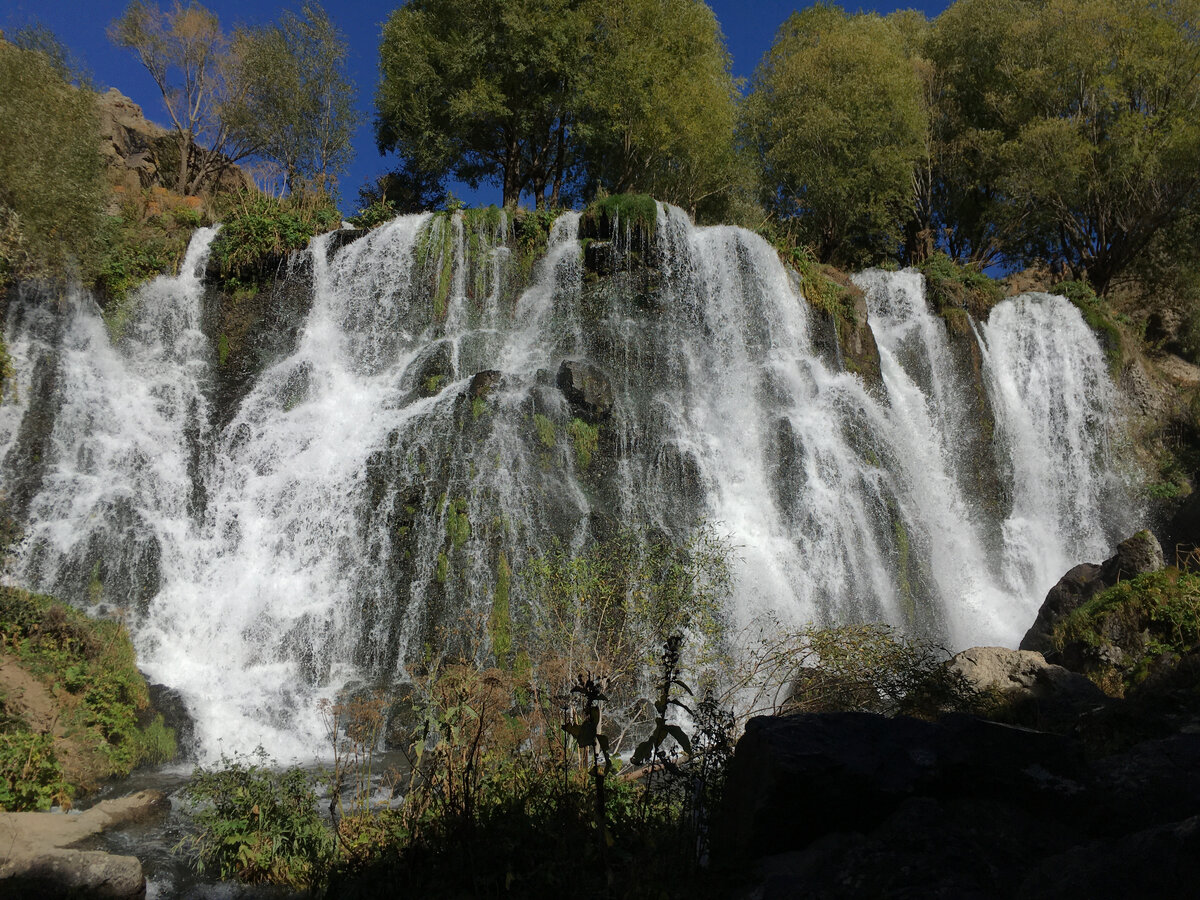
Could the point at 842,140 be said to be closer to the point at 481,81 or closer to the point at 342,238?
the point at 481,81

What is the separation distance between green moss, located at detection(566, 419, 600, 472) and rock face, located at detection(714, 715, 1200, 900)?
9.83 m

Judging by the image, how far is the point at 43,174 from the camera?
1471cm

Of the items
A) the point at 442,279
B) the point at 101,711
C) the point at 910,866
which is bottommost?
the point at 910,866

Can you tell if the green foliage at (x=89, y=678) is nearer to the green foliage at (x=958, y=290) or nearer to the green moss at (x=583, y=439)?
the green moss at (x=583, y=439)

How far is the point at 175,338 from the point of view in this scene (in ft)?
53.4

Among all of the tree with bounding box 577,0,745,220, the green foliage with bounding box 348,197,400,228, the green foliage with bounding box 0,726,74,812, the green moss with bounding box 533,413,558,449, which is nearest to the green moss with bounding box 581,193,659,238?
the green foliage with bounding box 348,197,400,228

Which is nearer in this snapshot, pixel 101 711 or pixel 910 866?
pixel 910 866

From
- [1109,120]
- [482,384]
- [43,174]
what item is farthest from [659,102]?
[43,174]

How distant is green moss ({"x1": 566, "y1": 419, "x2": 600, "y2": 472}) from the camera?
47.0ft

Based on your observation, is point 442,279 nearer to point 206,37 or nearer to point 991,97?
point 206,37

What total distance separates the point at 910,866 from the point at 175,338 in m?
16.7

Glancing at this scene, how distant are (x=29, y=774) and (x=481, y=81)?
19.9m

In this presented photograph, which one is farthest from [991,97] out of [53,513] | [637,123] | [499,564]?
[53,513]

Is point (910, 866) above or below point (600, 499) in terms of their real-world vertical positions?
below
